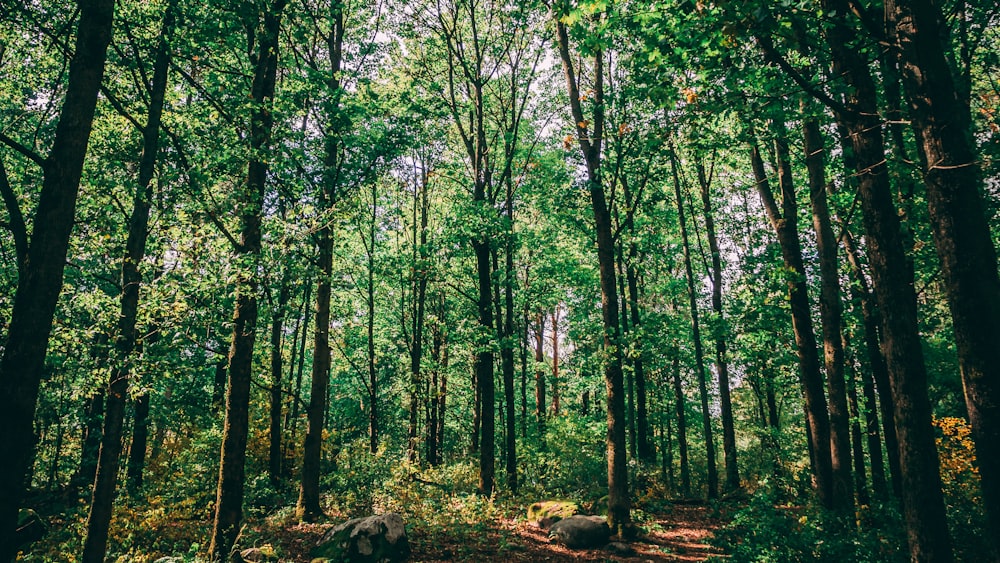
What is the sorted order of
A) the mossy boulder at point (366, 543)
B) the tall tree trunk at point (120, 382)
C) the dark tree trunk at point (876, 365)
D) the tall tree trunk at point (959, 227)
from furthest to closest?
the dark tree trunk at point (876, 365), the mossy boulder at point (366, 543), the tall tree trunk at point (120, 382), the tall tree trunk at point (959, 227)

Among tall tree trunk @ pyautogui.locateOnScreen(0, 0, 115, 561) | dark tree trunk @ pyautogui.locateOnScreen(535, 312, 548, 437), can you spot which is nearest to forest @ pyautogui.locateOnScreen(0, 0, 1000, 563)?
tall tree trunk @ pyautogui.locateOnScreen(0, 0, 115, 561)

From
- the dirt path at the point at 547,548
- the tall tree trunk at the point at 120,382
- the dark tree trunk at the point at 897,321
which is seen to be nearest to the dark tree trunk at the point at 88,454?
the tall tree trunk at the point at 120,382

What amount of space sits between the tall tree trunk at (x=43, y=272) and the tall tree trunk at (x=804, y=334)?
10.4 metres

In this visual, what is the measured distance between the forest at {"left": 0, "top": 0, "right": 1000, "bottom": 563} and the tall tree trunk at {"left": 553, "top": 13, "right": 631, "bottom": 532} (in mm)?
80

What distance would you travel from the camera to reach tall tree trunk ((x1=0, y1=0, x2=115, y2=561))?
12.7 ft

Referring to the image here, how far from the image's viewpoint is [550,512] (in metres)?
12.2

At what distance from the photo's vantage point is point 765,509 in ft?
25.9

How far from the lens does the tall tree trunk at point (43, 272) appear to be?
153 inches

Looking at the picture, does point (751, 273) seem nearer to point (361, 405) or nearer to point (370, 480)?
point (370, 480)

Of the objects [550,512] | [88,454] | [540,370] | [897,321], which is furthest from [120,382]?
[540,370]

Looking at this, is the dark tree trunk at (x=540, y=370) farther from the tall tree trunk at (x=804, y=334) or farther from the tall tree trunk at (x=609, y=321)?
the tall tree trunk at (x=804, y=334)

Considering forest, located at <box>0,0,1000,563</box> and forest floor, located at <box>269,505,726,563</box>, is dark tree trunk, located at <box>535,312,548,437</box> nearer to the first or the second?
forest, located at <box>0,0,1000,563</box>

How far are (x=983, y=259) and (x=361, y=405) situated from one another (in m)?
39.3

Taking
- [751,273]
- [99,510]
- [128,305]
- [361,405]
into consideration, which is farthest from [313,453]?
[361,405]
